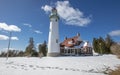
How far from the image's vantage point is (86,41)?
3928cm

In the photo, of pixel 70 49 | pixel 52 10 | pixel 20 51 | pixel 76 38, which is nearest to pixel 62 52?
pixel 70 49

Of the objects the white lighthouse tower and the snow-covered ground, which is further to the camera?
the white lighthouse tower

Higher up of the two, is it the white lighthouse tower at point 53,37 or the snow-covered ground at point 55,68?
the white lighthouse tower at point 53,37

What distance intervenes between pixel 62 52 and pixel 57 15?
1043cm

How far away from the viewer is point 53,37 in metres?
32.3

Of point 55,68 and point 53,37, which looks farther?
point 53,37

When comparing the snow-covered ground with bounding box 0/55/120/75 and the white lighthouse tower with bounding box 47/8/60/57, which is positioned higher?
the white lighthouse tower with bounding box 47/8/60/57

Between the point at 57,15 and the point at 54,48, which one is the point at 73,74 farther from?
the point at 57,15

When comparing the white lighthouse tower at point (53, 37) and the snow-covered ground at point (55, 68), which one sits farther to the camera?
the white lighthouse tower at point (53, 37)

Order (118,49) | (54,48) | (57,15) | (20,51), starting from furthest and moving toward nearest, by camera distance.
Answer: (20,51)
(57,15)
(54,48)
(118,49)

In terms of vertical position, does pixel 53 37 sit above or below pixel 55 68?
above

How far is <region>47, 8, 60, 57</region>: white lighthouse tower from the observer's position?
3169 centimetres

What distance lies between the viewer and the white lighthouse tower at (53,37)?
31688 mm

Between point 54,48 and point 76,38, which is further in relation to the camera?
point 76,38
